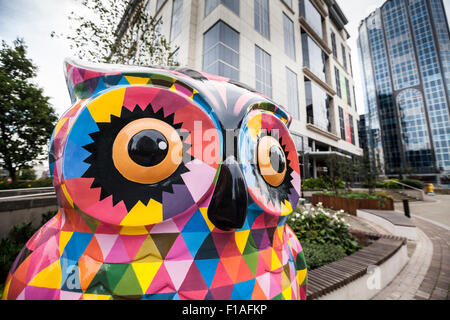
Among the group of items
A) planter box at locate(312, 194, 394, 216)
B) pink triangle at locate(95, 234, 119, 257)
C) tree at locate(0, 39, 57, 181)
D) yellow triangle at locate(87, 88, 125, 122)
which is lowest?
planter box at locate(312, 194, 394, 216)

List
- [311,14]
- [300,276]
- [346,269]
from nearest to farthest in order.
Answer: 1. [300,276]
2. [346,269]
3. [311,14]

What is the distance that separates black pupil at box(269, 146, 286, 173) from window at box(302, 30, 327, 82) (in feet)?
76.1

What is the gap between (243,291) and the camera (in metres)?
0.78

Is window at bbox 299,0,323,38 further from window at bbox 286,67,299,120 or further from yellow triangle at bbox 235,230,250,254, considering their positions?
yellow triangle at bbox 235,230,250,254

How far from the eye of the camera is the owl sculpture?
67 cm

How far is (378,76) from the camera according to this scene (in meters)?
50.4

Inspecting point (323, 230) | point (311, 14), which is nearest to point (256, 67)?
point (323, 230)

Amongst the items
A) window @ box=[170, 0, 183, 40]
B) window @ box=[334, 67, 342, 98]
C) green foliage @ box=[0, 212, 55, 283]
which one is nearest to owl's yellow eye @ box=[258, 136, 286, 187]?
green foliage @ box=[0, 212, 55, 283]

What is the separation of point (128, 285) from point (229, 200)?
46 centimetres

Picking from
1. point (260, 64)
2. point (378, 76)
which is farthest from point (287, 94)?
point (378, 76)

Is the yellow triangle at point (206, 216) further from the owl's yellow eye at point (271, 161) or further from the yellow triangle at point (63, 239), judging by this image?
the yellow triangle at point (63, 239)

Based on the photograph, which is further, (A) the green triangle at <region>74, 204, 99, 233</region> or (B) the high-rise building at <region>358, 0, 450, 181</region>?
(B) the high-rise building at <region>358, 0, 450, 181</region>

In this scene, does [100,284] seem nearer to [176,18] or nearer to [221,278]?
[221,278]

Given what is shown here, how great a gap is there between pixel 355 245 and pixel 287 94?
15.1 m
